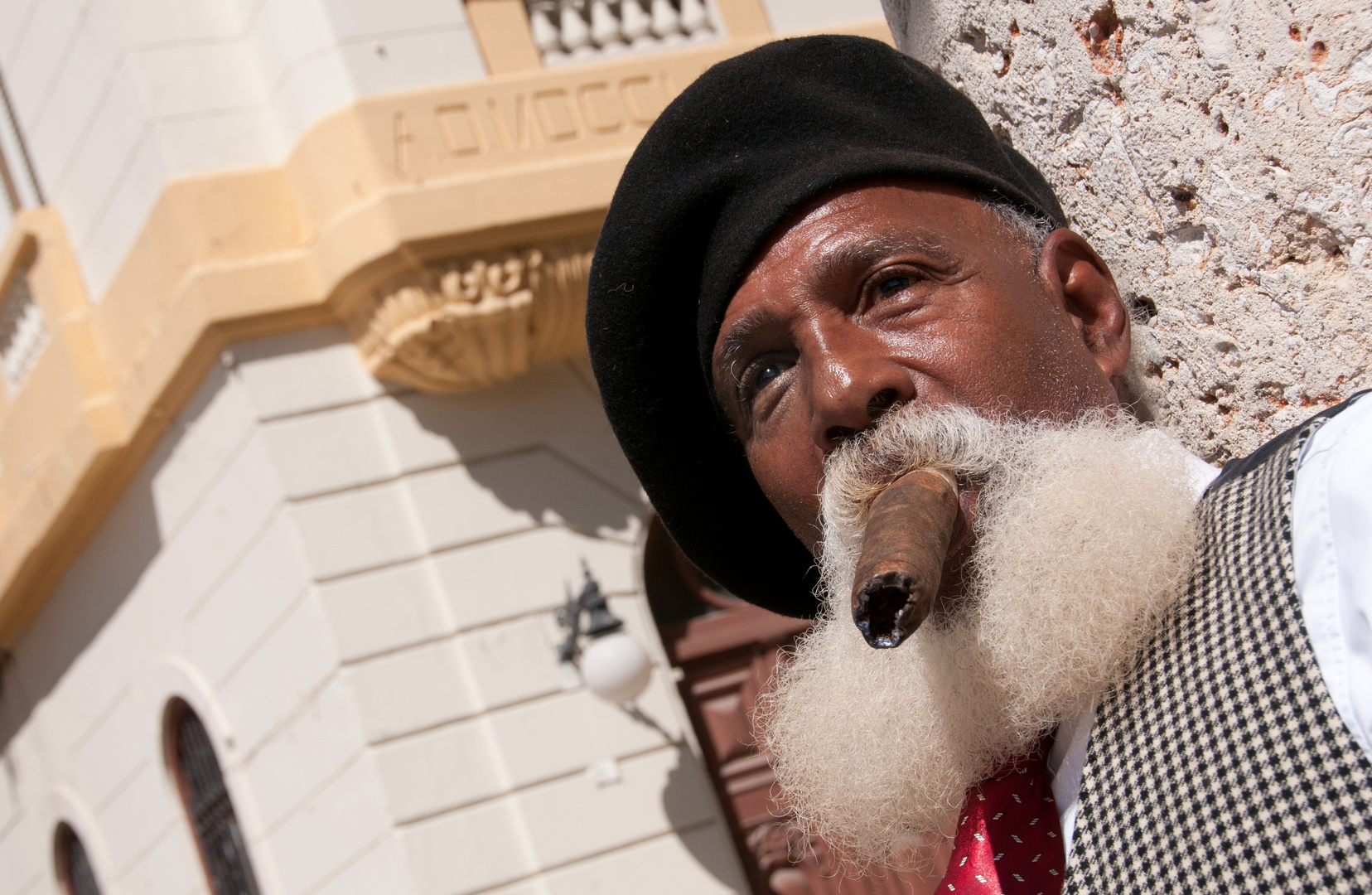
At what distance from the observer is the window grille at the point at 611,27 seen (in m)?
6.61

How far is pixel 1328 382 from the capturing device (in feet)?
4.24

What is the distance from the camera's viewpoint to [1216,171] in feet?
4.37

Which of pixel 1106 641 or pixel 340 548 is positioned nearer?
pixel 1106 641

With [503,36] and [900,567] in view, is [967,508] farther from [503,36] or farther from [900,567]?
[503,36]

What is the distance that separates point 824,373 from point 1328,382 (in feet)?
1.66

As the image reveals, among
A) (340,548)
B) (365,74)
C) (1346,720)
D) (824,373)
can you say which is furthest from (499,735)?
(1346,720)

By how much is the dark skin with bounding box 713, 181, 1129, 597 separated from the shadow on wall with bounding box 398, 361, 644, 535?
5.10 metres

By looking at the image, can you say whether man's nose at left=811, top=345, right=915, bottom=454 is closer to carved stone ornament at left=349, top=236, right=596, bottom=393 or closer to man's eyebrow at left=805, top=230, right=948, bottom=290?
man's eyebrow at left=805, top=230, right=948, bottom=290

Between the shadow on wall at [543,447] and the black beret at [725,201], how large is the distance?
485cm

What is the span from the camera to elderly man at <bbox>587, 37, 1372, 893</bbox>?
3.18 ft

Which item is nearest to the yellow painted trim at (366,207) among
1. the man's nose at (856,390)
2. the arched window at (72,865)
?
the arched window at (72,865)

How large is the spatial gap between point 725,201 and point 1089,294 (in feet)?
1.37

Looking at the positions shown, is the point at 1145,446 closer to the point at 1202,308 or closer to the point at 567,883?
the point at 1202,308

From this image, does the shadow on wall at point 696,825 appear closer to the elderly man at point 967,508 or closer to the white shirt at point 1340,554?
the elderly man at point 967,508
